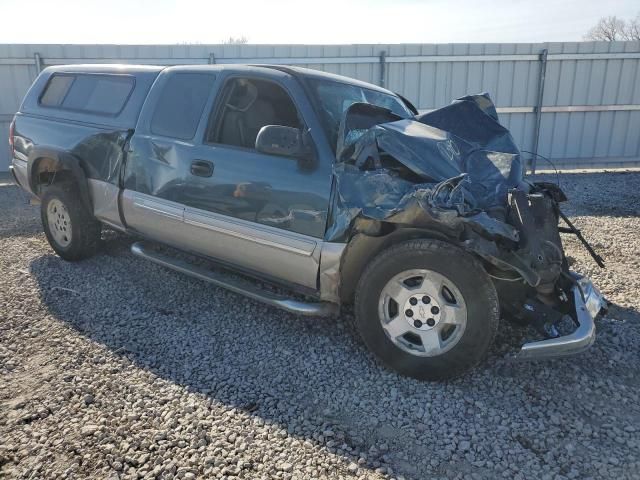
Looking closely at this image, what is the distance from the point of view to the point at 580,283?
2990 mm

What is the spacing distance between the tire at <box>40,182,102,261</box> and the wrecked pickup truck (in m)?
0.42

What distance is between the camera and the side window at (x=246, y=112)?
11.6 ft

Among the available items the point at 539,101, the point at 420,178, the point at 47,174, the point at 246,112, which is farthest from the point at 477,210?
the point at 539,101

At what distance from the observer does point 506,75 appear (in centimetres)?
1063

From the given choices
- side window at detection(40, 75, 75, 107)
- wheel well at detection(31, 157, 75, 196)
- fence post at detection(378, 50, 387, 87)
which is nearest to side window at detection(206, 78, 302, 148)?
wheel well at detection(31, 157, 75, 196)

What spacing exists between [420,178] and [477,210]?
414 millimetres

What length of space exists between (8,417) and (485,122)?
355 cm

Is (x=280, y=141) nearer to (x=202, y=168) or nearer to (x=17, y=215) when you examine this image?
(x=202, y=168)

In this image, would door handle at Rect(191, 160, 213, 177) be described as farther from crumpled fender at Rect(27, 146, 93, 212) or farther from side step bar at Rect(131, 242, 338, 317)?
crumpled fender at Rect(27, 146, 93, 212)

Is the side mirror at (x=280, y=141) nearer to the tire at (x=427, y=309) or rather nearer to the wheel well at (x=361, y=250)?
the wheel well at (x=361, y=250)

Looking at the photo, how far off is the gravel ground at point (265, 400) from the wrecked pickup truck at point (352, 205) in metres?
0.31

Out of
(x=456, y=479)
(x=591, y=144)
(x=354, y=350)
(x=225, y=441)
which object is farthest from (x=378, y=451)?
(x=591, y=144)

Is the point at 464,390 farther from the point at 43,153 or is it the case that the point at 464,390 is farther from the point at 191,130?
the point at 43,153

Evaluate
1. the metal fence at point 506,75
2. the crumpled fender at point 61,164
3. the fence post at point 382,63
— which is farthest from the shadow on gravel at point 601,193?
the crumpled fender at point 61,164
